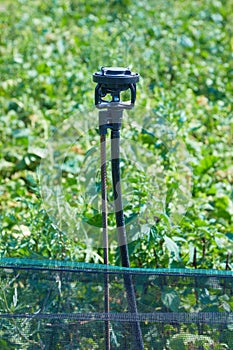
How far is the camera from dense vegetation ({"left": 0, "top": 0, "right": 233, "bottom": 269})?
2.77 meters

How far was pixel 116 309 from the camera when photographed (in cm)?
227

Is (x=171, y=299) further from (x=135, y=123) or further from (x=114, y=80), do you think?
(x=135, y=123)

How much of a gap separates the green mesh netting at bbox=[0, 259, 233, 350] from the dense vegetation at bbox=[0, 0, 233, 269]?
1.33 ft

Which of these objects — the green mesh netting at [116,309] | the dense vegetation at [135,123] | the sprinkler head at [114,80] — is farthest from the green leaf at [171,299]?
the sprinkler head at [114,80]

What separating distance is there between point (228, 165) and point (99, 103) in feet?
5.93

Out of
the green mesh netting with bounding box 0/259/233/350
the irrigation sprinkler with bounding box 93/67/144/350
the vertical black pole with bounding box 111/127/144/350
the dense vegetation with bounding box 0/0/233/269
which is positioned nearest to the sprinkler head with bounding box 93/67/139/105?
the irrigation sprinkler with bounding box 93/67/144/350

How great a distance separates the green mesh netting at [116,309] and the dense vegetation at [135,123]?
0.41 m

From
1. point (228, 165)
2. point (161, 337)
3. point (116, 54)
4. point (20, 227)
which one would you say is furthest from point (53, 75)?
point (161, 337)

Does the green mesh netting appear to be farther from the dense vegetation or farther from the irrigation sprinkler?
the dense vegetation

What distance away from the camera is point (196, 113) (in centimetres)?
423

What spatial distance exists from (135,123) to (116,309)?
1.03 m

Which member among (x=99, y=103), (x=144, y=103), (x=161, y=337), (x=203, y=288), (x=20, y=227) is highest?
(x=144, y=103)

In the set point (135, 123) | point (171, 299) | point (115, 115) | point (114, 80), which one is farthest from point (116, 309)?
point (135, 123)

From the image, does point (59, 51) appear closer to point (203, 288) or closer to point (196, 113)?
point (196, 113)
